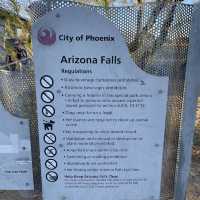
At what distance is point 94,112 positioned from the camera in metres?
2.12

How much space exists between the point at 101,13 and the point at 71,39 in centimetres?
23

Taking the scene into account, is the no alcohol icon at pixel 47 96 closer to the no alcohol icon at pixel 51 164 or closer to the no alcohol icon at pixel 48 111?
the no alcohol icon at pixel 48 111

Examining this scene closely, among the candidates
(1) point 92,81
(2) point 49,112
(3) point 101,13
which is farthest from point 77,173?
(3) point 101,13

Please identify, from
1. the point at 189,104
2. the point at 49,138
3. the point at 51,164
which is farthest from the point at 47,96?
the point at 189,104

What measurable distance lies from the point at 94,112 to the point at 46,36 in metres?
0.53

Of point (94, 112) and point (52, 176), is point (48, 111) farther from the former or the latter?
point (52, 176)

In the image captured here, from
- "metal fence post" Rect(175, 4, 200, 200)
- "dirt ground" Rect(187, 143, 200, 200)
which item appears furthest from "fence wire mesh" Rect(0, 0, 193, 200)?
"dirt ground" Rect(187, 143, 200, 200)

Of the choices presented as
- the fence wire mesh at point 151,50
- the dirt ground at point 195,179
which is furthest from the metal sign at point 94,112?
the dirt ground at point 195,179

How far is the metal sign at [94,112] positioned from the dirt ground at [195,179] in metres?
1.35

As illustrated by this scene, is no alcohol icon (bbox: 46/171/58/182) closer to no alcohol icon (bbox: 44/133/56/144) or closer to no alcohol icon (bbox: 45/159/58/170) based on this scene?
no alcohol icon (bbox: 45/159/58/170)

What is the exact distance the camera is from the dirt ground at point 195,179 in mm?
3561

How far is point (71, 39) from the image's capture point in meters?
1.99

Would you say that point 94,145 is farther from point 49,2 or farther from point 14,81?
point 49,2

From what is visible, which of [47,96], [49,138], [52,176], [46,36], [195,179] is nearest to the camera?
[46,36]
